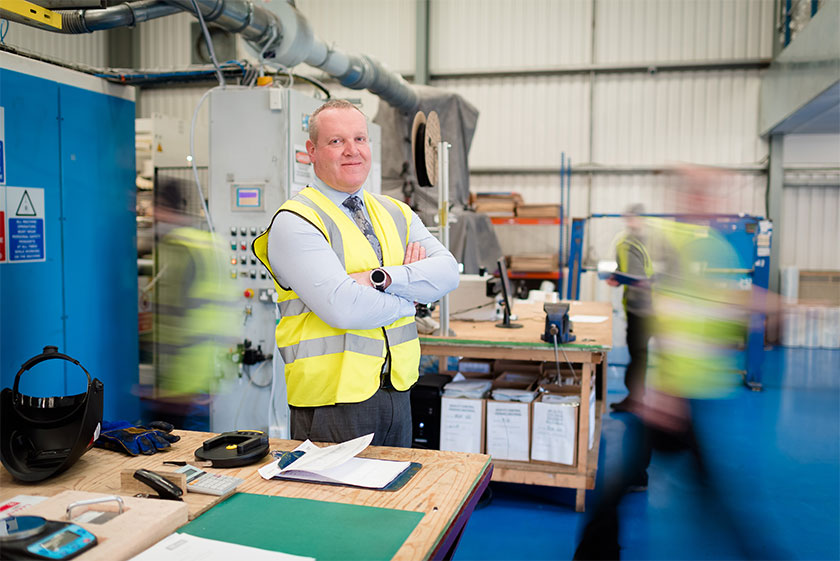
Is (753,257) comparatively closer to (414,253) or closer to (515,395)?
(515,395)

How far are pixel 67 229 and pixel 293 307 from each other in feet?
7.34

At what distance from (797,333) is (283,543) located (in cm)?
944

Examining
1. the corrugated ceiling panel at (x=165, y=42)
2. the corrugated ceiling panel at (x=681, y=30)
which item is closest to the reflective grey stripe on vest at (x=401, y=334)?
the corrugated ceiling panel at (x=681, y=30)

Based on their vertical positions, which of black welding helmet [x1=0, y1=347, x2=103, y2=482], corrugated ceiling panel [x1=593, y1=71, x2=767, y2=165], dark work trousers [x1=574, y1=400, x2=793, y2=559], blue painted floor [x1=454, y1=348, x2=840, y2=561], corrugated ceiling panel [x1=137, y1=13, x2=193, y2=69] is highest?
corrugated ceiling panel [x1=137, y1=13, x2=193, y2=69]

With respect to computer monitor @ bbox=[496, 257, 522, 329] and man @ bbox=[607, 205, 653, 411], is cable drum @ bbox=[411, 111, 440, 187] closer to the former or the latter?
computer monitor @ bbox=[496, 257, 522, 329]

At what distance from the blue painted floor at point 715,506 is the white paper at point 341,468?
160 centimetres

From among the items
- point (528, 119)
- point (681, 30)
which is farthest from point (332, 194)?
point (681, 30)

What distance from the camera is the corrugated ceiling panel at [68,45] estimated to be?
8836 mm

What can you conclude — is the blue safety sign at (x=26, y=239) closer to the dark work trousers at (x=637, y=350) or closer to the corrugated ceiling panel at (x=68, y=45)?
the dark work trousers at (x=637, y=350)

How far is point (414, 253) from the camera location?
218 cm

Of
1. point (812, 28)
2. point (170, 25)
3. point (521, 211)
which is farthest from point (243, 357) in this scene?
point (170, 25)

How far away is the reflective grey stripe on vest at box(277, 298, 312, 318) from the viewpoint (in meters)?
1.99

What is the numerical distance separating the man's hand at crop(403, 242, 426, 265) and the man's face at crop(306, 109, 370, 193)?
29 cm

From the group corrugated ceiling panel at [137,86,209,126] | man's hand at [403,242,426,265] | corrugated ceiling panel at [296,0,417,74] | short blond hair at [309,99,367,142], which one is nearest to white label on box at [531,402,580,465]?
man's hand at [403,242,426,265]
